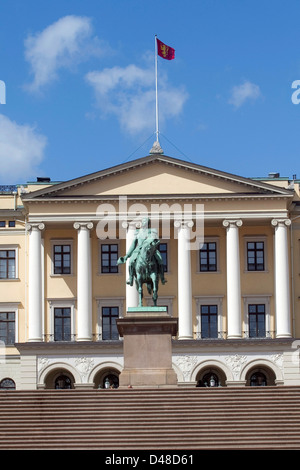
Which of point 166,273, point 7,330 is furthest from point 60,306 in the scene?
point 166,273

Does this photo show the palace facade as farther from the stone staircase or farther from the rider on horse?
the stone staircase

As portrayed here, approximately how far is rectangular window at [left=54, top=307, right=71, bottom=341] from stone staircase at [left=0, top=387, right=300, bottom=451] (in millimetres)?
34142

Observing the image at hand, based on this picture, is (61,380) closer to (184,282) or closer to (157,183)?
(184,282)

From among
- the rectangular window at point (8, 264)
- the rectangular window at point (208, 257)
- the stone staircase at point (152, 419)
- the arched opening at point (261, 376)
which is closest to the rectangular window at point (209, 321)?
the rectangular window at point (208, 257)

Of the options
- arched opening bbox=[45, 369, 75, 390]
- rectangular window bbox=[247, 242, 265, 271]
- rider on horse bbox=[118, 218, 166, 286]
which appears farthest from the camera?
rectangular window bbox=[247, 242, 265, 271]

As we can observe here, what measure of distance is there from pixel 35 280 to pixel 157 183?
9109 millimetres

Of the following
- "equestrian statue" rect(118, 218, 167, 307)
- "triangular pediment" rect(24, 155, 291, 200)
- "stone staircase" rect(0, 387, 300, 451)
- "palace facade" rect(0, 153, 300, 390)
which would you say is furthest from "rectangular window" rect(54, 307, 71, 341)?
"stone staircase" rect(0, 387, 300, 451)

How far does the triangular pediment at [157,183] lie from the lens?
240 ft

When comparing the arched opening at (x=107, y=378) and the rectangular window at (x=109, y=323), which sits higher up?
the rectangular window at (x=109, y=323)

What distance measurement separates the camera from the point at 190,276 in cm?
7331

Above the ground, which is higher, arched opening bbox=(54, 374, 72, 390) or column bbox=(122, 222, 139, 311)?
column bbox=(122, 222, 139, 311)

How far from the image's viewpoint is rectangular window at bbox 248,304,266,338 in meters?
73.8

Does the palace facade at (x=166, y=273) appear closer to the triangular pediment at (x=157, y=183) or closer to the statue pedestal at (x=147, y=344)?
the triangular pediment at (x=157, y=183)

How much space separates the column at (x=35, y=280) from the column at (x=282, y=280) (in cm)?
1368
